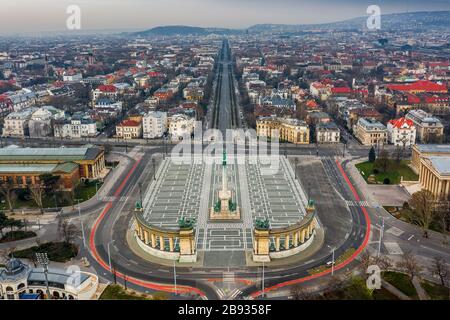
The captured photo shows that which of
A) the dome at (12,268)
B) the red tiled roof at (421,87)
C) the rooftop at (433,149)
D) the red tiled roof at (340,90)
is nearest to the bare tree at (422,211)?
the rooftop at (433,149)

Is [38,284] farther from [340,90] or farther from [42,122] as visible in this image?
[340,90]

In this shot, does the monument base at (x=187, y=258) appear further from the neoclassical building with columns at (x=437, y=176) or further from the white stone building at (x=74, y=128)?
the white stone building at (x=74, y=128)

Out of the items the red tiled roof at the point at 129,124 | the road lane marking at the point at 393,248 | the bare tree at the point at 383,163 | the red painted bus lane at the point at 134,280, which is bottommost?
the road lane marking at the point at 393,248

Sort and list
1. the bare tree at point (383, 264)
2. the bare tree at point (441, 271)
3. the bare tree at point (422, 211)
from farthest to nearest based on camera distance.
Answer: the bare tree at point (422, 211) → the bare tree at point (383, 264) → the bare tree at point (441, 271)

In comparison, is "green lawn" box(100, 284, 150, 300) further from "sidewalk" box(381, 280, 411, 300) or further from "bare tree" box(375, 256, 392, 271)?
"bare tree" box(375, 256, 392, 271)

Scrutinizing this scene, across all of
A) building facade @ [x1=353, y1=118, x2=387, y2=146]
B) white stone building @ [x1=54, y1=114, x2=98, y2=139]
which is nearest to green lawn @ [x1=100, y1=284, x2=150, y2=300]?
white stone building @ [x1=54, y1=114, x2=98, y2=139]
